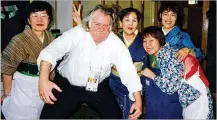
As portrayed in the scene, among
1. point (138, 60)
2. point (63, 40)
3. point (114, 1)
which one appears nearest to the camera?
point (63, 40)

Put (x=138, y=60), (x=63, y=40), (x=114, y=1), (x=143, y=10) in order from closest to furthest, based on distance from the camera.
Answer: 1. (x=63, y=40)
2. (x=138, y=60)
3. (x=114, y=1)
4. (x=143, y=10)

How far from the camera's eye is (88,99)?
5.67 ft

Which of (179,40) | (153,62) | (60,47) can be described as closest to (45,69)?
(60,47)

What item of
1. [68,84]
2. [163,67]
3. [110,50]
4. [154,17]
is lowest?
[68,84]

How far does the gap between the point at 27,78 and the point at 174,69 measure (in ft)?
3.29

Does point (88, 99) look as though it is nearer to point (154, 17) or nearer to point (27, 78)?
point (27, 78)

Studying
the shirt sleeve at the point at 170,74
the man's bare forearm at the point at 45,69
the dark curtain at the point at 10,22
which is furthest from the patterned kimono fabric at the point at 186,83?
the dark curtain at the point at 10,22

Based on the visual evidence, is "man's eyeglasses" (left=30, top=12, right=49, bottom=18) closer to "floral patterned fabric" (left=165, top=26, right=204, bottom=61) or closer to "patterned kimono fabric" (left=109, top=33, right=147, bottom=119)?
"patterned kimono fabric" (left=109, top=33, right=147, bottom=119)

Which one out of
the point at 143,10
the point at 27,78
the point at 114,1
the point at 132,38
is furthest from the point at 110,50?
the point at 143,10

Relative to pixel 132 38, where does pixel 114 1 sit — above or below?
above

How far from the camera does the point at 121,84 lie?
1.91 meters

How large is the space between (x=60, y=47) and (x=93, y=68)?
0.92 ft

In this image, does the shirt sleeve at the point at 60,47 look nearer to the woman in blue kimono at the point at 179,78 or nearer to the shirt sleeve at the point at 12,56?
the shirt sleeve at the point at 12,56

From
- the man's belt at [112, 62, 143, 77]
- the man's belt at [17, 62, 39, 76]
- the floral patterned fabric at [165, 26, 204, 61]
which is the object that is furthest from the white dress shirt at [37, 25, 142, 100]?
the floral patterned fabric at [165, 26, 204, 61]
